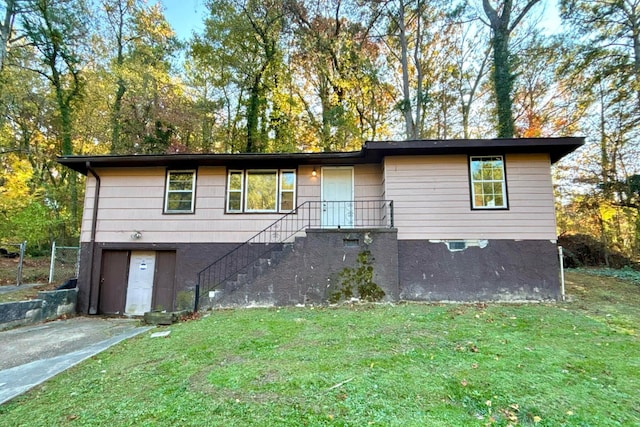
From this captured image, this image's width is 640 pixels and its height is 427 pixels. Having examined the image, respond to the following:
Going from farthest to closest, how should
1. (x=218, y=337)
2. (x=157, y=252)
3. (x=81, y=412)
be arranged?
1. (x=157, y=252)
2. (x=218, y=337)
3. (x=81, y=412)

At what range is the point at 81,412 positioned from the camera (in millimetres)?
2725

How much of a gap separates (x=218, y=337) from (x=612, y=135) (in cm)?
1628

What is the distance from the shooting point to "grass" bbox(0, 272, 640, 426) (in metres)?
2.59

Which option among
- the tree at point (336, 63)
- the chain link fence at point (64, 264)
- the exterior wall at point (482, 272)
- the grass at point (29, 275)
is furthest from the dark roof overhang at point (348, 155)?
the tree at point (336, 63)

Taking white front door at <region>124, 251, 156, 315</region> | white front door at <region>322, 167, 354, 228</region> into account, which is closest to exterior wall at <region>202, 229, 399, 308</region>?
white front door at <region>322, 167, 354, 228</region>

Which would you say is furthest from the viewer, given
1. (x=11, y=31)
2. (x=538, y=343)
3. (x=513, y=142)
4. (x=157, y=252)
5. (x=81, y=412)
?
(x=11, y=31)

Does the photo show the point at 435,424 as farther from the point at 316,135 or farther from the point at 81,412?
the point at 316,135

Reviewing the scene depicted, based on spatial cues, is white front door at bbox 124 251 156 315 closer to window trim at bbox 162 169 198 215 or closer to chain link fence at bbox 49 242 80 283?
window trim at bbox 162 169 198 215

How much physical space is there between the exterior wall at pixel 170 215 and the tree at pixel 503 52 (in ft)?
23.6

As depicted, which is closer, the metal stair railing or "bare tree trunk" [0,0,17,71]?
the metal stair railing

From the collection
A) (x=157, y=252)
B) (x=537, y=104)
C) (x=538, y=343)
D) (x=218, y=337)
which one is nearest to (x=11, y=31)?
(x=157, y=252)

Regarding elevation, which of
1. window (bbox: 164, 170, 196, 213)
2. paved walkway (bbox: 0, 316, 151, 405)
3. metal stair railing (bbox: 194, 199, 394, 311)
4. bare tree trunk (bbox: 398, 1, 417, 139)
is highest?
bare tree trunk (bbox: 398, 1, 417, 139)

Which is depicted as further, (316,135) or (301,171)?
(316,135)

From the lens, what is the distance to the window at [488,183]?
7457 millimetres
